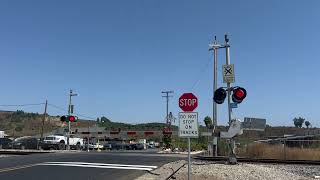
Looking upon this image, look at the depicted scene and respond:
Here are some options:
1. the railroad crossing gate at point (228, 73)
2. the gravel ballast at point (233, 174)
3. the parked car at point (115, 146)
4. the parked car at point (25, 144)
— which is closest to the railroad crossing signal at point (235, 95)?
the railroad crossing gate at point (228, 73)

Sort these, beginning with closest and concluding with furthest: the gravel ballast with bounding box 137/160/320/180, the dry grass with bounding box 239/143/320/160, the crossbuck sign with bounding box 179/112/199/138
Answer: the crossbuck sign with bounding box 179/112/199/138, the gravel ballast with bounding box 137/160/320/180, the dry grass with bounding box 239/143/320/160

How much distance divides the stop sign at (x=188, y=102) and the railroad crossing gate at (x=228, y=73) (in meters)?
7.85

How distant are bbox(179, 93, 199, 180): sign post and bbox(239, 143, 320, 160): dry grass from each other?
63.6 ft

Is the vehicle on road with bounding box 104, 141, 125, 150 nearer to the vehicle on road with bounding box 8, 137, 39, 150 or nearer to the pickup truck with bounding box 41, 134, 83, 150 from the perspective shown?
the pickup truck with bounding box 41, 134, 83, 150

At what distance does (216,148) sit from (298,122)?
150923 mm

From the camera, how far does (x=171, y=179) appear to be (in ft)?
58.6

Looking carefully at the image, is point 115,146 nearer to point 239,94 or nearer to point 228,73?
point 228,73

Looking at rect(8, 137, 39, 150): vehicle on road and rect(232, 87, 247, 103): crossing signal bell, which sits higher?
rect(232, 87, 247, 103): crossing signal bell

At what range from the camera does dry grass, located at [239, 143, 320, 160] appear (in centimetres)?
3303

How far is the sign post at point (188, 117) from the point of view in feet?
48.9

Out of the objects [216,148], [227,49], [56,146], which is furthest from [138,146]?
[227,49]

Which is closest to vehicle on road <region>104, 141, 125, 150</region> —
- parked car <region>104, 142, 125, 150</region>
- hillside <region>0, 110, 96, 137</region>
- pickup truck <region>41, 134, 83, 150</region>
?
parked car <region>104, 142, 125, 150</region>

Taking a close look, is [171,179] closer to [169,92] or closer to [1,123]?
[169,92]

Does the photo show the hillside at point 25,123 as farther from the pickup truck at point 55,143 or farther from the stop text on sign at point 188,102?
the stop text on sign at point 188,102
